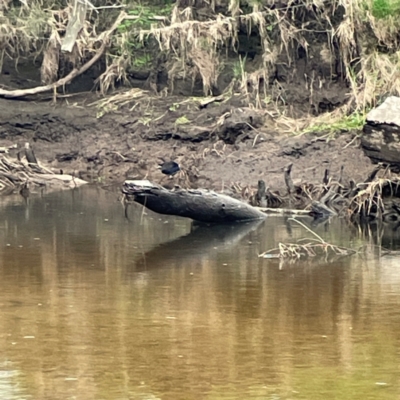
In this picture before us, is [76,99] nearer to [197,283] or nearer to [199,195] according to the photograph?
[199,195]

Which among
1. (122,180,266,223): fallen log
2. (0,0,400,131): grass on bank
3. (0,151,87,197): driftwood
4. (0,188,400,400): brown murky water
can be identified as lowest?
(0,188,400,400): brown murky water

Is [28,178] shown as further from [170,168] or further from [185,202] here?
[185,202]

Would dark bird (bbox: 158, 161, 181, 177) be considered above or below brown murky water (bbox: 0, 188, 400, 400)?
above

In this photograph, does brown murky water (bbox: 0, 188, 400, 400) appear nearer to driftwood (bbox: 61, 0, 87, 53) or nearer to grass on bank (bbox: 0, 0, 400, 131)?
grass on bank (bbox: 0, 0, 400, 131)

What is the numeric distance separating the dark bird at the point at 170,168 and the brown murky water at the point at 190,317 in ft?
15.5

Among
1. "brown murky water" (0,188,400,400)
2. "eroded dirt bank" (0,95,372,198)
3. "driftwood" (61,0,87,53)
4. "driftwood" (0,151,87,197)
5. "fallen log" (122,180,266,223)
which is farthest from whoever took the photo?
"driftwood" (61,0,87,53)

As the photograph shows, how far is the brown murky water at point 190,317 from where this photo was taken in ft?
23.3

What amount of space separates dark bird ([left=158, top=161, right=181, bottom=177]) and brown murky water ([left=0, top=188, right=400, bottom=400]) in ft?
15.5

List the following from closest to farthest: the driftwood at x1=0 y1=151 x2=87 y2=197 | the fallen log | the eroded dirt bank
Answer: the fallen log, the eroded dirt bank, the driftwood at x1=0 y1=151 x2=87 y2=197

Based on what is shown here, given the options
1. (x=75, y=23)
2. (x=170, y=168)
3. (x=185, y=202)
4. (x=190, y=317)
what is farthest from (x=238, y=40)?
(x=190, y=317)

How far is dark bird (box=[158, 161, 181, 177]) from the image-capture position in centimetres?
1867

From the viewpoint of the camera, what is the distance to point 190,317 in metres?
8.98

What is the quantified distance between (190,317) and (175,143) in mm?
11090

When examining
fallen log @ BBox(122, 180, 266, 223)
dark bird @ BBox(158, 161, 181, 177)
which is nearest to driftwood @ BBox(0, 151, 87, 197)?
dark bird @ BBox(158, 161, 181, 177)
